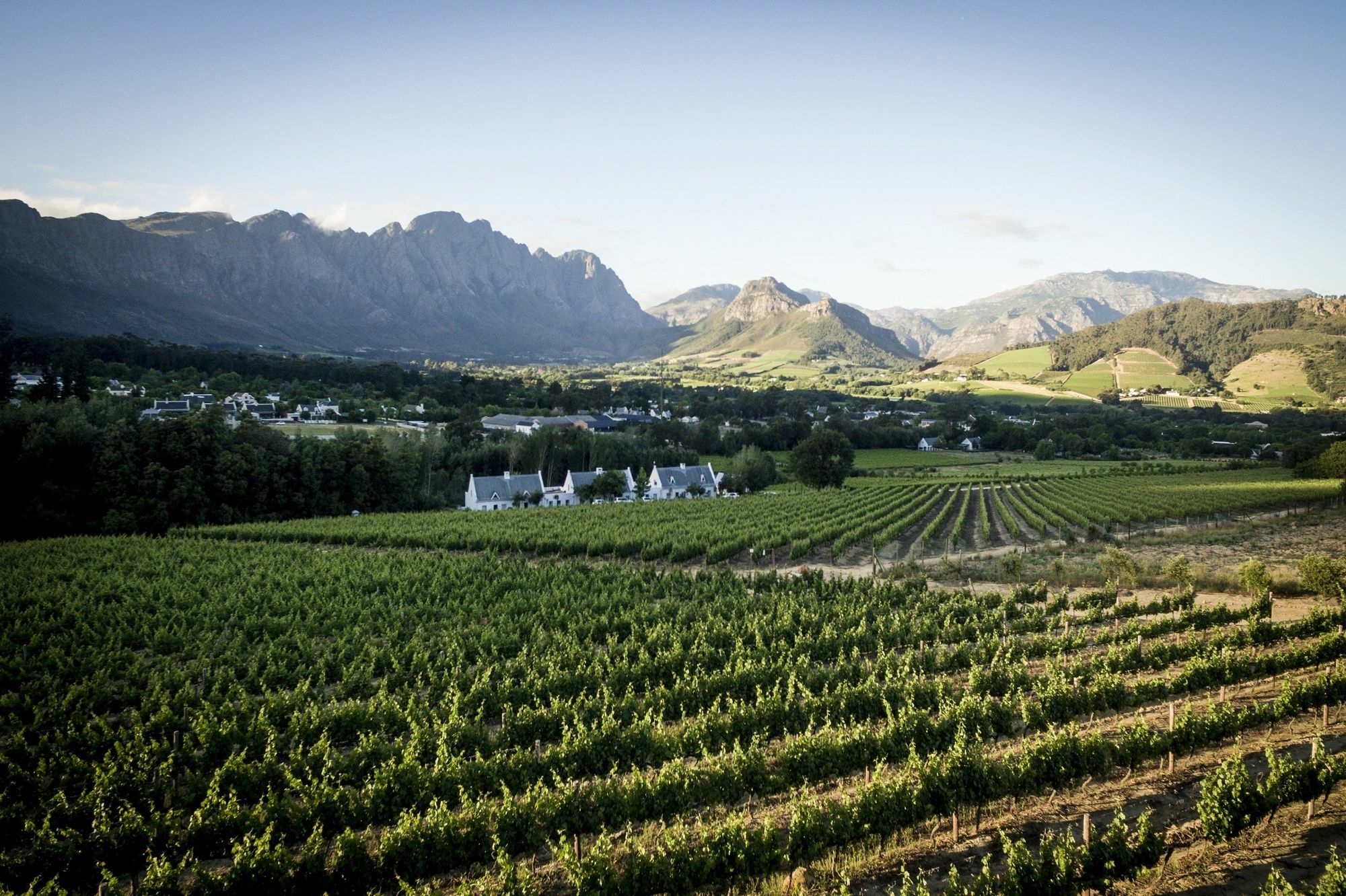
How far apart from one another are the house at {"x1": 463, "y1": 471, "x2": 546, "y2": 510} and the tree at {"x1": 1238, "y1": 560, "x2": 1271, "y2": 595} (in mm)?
49991

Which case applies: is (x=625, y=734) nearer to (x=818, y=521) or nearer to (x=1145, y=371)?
(x=818, y=521)

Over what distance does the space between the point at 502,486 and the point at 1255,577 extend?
2109 inches

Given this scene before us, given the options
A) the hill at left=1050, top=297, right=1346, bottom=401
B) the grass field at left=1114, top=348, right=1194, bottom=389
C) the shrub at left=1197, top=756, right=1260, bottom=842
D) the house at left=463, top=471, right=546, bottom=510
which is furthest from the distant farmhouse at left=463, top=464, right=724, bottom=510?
the grass field at left=1114, top=348, right=1194, bottom=389

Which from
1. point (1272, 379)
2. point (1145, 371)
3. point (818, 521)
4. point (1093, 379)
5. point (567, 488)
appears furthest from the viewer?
point (1145, 371)

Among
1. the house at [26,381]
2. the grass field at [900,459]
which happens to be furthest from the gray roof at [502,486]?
the house at [26,381]

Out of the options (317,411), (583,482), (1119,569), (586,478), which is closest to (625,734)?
(1119,569)

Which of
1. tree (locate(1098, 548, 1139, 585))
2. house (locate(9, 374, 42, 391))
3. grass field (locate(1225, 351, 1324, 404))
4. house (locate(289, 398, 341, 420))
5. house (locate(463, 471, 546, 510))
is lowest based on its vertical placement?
house (locate(463, 471, 546, 510))

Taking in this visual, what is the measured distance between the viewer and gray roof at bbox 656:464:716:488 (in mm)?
72938

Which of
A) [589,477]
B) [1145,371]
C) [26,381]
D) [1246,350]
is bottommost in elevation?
[589,477]

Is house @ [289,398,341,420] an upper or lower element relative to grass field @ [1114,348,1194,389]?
lower

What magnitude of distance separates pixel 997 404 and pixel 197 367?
149898 mm

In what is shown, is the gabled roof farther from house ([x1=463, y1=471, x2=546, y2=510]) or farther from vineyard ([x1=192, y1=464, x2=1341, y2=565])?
vineyard ([x1=192, y1=464, x2=1341, y2=565])

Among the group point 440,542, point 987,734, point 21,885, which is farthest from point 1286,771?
point 440,542

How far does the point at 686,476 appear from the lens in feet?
244
